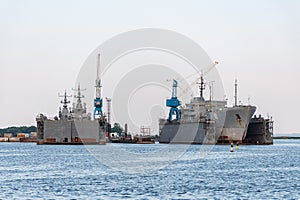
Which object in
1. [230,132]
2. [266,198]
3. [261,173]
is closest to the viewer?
[266,198]

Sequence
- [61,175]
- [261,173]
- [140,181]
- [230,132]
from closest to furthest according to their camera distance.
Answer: [140,181] → [61,175] → [261,173] → [230,132]

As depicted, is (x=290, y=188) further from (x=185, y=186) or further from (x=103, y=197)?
(x=103, y=197)

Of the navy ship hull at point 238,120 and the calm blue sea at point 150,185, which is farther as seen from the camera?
the navy ship hull at point 238,120

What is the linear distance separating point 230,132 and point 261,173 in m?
126

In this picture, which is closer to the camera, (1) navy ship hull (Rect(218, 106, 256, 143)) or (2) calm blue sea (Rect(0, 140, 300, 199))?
(2) calm blue sea (Rect(0, 140, 300, 199))

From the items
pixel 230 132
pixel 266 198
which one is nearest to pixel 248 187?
pixel 266 198

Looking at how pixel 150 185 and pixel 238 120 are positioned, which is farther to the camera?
pixel 238 120

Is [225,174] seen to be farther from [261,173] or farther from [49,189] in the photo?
[49,189]

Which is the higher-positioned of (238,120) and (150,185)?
(238,120)

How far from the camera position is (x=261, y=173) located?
73.7 m

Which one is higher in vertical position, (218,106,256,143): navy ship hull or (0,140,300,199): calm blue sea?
(218,106,256,143): navy ship hull

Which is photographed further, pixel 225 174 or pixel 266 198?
pixel 225 174

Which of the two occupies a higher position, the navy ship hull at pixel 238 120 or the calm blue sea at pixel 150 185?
the navy ship hull at pixel 238 120

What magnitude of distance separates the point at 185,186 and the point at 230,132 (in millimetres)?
144502
